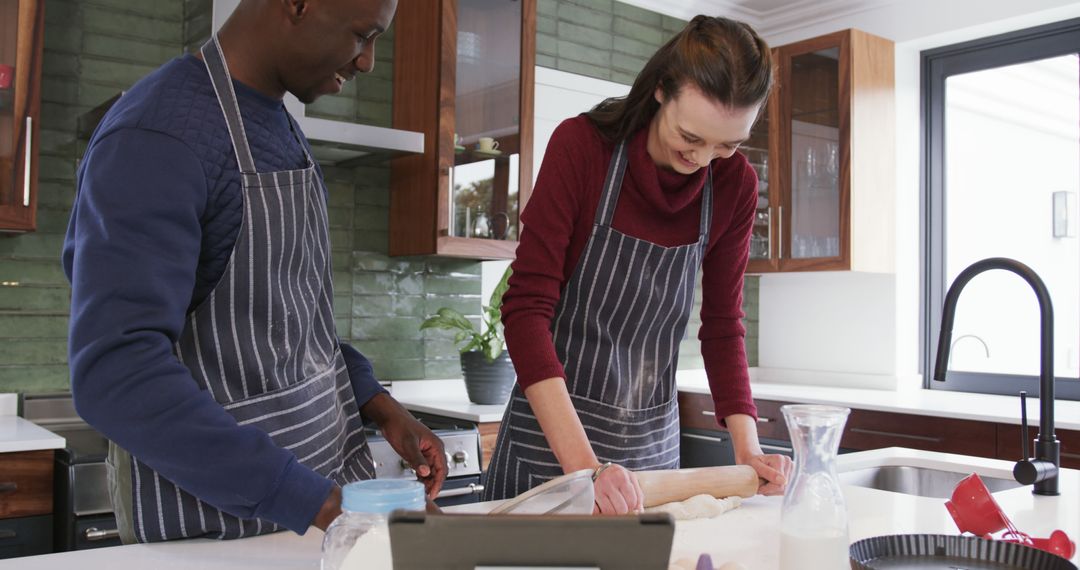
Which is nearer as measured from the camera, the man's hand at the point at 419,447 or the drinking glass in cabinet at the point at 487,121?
the man's hand at the point at 419,447

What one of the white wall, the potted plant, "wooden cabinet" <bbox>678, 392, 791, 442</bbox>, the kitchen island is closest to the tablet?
the kitchen island

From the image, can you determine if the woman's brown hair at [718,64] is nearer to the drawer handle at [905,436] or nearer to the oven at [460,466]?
the oven at [460,466]

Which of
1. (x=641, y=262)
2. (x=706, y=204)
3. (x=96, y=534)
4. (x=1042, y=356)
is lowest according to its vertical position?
(x=96, y=534)

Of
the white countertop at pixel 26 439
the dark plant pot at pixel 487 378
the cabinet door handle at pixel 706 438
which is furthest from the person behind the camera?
the cabinet door handle at pixel 706 438

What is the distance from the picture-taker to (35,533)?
2.31 meters

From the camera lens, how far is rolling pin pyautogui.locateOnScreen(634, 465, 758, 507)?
54.0 inches

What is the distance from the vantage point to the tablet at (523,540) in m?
0.64

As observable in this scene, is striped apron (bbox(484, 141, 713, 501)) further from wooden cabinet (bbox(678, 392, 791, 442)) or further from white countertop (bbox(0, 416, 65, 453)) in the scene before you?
wooden cabinet (bbox(678, 392, 791, 442))

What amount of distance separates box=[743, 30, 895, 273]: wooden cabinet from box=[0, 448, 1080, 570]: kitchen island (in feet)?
7.56

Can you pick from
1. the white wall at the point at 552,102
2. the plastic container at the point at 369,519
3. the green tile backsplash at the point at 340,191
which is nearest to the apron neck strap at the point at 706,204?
the plastic container at the point at 369,519

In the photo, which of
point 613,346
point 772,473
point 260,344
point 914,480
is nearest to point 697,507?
point 772,473

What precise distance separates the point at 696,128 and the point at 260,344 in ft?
2.49

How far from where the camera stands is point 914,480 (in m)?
2.00

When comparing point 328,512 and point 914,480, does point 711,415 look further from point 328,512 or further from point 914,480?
point 328,512
